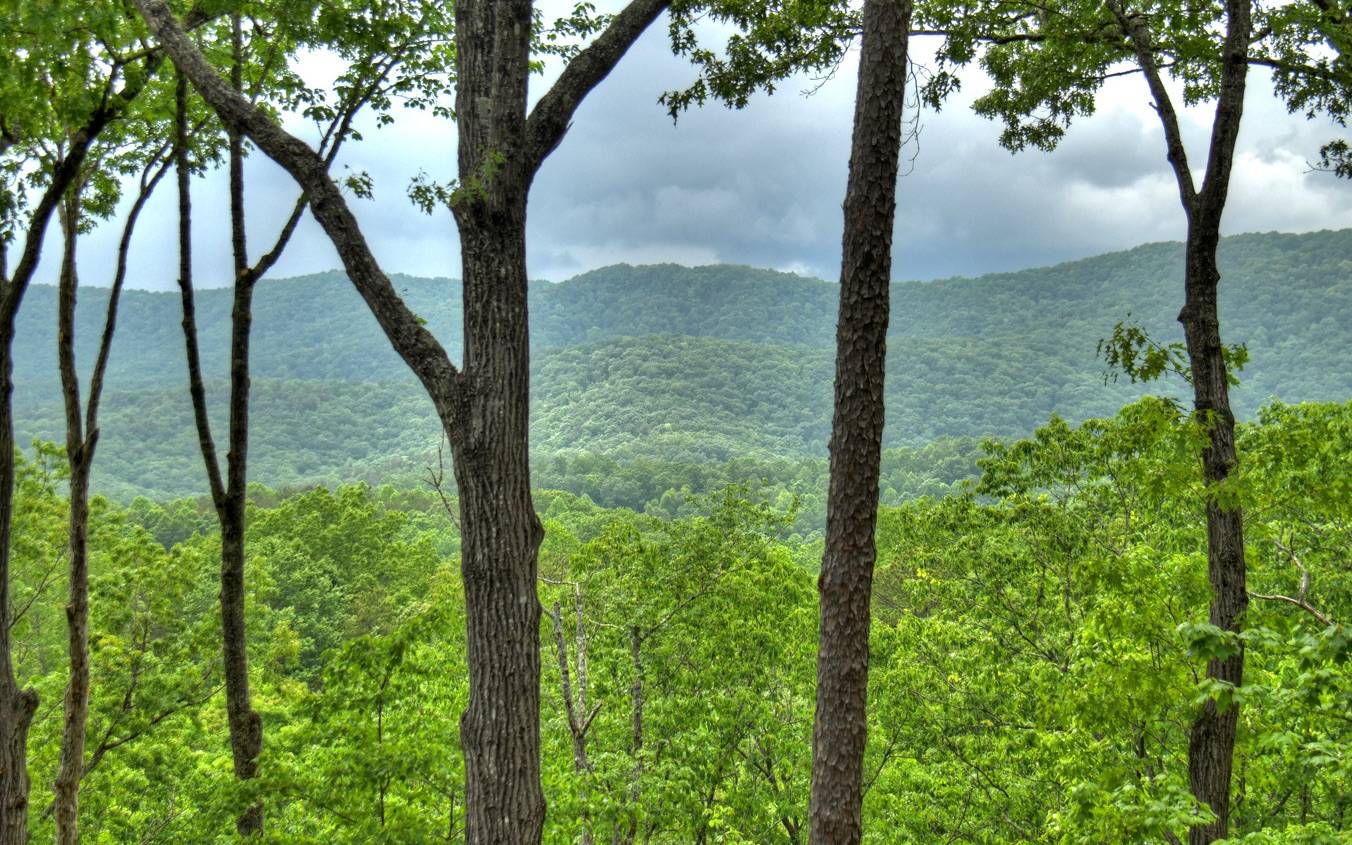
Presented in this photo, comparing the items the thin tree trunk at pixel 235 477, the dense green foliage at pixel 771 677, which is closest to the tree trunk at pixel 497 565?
the dense green foliage at pixel 771 677

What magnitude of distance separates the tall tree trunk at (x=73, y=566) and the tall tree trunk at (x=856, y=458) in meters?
6.10

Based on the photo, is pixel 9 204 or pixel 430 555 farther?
pixel 430 555

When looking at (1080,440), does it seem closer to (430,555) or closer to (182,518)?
(430,555)

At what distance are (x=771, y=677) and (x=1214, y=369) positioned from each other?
932cm

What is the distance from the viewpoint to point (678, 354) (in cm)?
14412

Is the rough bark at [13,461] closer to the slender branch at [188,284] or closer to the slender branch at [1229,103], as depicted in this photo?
the slender branch at [188,284]

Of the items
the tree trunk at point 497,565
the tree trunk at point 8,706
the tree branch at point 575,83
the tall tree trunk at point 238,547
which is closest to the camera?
the tree trunk at point 497,565

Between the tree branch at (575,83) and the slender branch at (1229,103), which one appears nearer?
the tree branch at (575,83)

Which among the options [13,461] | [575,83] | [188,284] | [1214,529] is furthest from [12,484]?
[1214,529]

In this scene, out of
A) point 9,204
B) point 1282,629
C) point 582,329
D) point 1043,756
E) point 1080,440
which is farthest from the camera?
point 582,329

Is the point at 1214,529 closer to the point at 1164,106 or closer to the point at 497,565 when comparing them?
the point at 1164,106

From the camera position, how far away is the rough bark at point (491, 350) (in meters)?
3.57

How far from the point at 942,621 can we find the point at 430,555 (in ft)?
83.3

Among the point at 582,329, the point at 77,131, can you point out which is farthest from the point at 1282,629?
the point at 582,329
